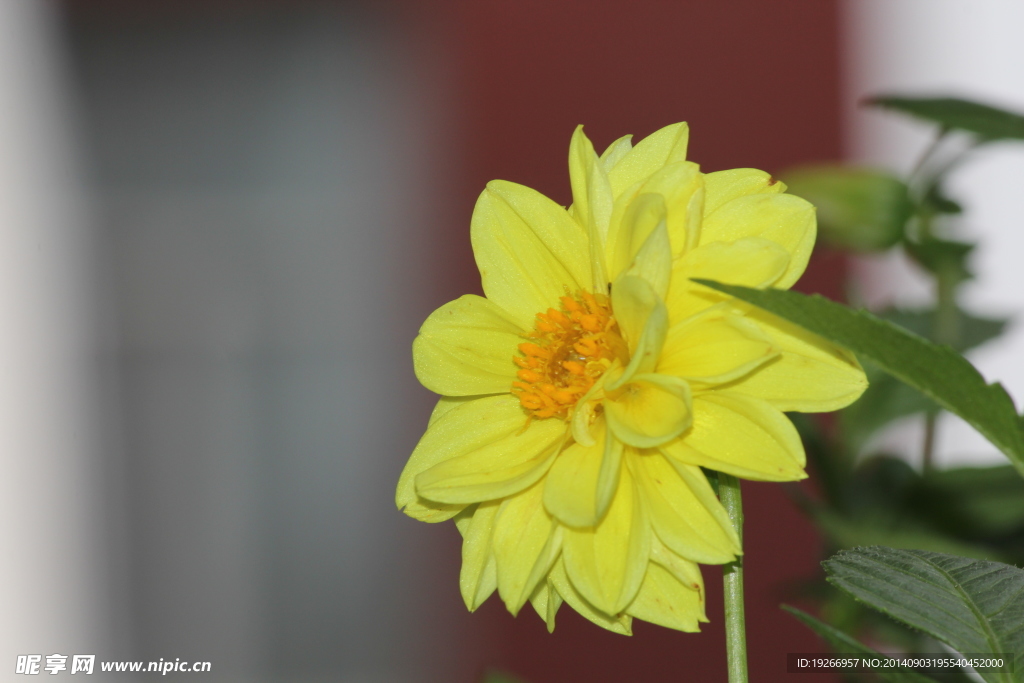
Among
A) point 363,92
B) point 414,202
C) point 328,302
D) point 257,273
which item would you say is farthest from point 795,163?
point 257,273

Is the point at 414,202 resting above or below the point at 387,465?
above

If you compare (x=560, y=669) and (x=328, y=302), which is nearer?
(x=560, y=669)

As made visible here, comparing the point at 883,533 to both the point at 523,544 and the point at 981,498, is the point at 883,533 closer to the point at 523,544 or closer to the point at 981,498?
the point at 981,498

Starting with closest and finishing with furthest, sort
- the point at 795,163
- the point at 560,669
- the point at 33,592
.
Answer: the point at 33,592
the point at 560,669
the point at 795,163

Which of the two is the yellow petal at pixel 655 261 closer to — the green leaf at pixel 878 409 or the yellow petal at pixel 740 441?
the yellow petal at pixel 740 441

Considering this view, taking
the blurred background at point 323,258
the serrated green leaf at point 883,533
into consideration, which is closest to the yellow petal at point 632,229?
the serrated green leaf at point 883,533

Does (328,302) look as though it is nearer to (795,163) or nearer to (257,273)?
(257,273)

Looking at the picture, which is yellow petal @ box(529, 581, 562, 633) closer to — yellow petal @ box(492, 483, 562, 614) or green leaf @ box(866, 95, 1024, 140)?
yellow petal @ box(492, 483, 562, 614)
